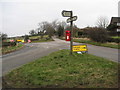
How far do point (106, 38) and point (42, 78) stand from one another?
17577 mm

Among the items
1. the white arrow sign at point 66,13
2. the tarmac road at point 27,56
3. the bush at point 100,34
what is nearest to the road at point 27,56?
the tarmac road at point 27,56

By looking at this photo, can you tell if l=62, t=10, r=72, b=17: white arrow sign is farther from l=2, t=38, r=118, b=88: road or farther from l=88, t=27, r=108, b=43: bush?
l=88, t=27, r=108, b=43: bush

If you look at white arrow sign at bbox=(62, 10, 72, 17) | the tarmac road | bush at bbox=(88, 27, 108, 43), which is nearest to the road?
the tarmac road

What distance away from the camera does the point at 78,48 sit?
8.90 meters

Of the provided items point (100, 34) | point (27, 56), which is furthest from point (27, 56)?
point (100, 34)

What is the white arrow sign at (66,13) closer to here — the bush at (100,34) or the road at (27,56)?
the road at (27,56)

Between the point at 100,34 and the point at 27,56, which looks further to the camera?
the point at 100,34

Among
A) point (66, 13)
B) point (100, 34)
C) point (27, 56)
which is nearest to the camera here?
point (66, 13)

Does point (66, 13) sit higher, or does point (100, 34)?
point (66, 13)

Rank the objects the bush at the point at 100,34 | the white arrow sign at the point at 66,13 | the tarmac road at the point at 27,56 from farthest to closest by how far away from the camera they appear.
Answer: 1. the bush at the point at 100,34
2. the white arrow sign at the point at 66,13
3. the tarmac road at the point at 27,56

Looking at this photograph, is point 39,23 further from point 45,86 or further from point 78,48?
point 45,86

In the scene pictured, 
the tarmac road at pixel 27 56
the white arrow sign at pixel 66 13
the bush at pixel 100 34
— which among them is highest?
the white arrow sign at pixel 66 13

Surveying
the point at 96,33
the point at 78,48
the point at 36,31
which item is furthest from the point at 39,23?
the point at 78,48

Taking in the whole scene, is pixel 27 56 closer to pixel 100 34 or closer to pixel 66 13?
pixel 66 13
